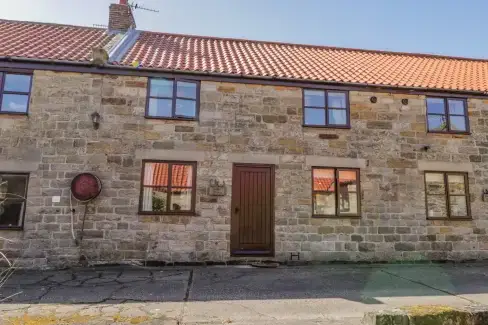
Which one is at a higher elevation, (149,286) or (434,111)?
(434,111)

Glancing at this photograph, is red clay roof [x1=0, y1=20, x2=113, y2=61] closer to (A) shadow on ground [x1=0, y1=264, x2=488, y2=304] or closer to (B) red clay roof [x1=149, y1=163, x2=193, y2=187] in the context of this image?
(B) red clay roof [x1=149, y1=163, x2=193, y2=187]

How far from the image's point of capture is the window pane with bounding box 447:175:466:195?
10.2m

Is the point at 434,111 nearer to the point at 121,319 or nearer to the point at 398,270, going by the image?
the point at 398,270

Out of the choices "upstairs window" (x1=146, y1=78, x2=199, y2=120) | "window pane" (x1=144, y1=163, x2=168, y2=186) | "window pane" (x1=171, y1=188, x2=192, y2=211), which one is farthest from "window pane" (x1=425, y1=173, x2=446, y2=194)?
"window pane" (x1=144, y1=163, x2=168, y2=186)

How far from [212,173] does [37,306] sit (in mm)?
4867

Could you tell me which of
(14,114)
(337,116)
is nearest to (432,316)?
(337,116)

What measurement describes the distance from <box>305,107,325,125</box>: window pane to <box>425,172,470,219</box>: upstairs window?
→ 3.37m

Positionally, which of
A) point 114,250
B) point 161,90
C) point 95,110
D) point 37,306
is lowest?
point 37,306

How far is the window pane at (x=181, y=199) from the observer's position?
9.20 meters

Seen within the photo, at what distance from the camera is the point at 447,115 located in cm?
1059

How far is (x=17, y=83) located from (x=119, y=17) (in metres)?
5.79

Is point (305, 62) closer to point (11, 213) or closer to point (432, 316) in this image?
point (11, 213)

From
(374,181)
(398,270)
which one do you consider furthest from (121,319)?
(374,181)

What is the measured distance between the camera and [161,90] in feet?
31.7
